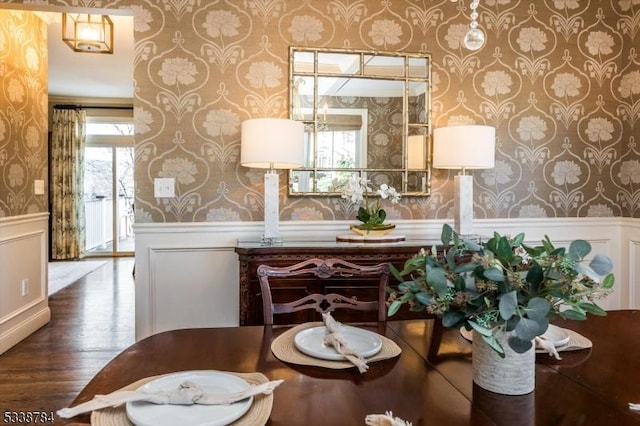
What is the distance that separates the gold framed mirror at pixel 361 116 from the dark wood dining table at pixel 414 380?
1.60 m

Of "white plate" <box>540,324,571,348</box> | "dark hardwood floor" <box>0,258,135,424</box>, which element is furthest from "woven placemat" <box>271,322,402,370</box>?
"dark hardwood floor" <box>0,258,135,424</box>

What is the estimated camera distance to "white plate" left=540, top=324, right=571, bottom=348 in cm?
119

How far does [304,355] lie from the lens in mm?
1136

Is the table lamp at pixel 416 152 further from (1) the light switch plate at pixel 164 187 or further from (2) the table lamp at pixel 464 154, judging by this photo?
(1) the light switch plate at pixel 164 187

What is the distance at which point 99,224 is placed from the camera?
7.66m

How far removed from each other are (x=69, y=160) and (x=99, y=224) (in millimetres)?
1275

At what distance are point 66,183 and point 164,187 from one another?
17.3 ft

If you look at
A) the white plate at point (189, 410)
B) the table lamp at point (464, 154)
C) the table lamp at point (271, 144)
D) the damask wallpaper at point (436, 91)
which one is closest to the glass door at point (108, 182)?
the damask wallpaper at point (436, 91)

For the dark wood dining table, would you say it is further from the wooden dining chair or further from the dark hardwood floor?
the dark hardwood floor

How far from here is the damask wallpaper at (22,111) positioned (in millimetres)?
3115

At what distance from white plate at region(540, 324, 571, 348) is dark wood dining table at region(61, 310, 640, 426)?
4cm

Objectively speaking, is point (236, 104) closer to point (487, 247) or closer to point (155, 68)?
point (155, 68)

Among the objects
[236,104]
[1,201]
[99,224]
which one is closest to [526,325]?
[236,104]

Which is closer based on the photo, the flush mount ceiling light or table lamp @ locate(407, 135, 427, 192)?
table lamp @ locate(407, 135, 427, 192)
